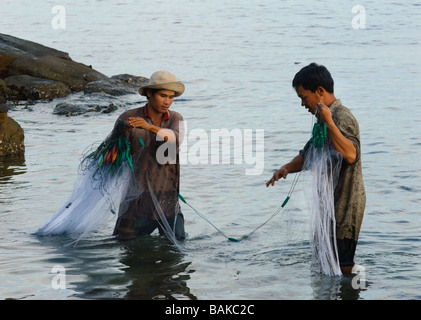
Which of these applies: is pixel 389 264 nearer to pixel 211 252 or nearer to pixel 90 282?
pixel 211 252

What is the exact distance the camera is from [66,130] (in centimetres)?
1412

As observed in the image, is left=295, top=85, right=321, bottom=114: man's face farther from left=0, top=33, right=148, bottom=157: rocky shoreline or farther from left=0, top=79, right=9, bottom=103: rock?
left=0, top=79, right=9, bottom=103: rock

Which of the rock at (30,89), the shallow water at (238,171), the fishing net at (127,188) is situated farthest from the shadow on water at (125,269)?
the rock at (30,89)

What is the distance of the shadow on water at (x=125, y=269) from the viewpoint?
257 inches

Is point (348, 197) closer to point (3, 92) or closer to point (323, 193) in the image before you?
point (323, 193)

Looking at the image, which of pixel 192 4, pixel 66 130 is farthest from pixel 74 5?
pixel 66 130

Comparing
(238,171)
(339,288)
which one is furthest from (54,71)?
(339,288)

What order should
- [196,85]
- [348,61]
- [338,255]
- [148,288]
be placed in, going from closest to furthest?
[338,255] → [148,288] → [196,85] → [348,61]

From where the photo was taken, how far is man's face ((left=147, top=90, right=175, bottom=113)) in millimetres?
6766

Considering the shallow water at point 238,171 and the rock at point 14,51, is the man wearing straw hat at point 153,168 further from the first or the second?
the rock at point 14,51

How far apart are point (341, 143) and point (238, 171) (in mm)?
5552

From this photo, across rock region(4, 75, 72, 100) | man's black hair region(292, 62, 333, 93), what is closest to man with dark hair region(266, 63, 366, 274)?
man's black hair region(292, 62, 333, 93)

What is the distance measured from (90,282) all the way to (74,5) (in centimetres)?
3252

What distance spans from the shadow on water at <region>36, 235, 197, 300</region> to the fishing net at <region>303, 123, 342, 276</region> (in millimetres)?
1144
